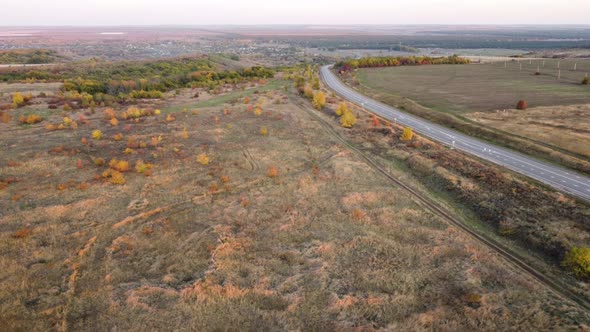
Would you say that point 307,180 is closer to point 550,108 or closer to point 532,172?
point 532,172

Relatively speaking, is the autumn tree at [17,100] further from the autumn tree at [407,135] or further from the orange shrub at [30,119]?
the autumn tree at [407,135]

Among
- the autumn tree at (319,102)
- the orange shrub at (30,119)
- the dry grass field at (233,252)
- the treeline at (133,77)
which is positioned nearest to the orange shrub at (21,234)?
the dry grass field at (233,252)

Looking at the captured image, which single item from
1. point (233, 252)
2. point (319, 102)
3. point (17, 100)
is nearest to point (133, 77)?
point (17, 100)

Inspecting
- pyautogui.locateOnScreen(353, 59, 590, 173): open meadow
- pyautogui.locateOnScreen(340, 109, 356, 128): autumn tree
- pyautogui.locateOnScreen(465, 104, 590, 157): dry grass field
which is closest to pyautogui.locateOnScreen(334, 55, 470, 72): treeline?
pyautogui.locateOnScreen(353, 59, 590, 173): open meadow

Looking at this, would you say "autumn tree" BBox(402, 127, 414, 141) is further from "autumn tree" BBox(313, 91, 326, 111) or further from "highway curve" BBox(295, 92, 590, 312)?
"autumn tree" BBox(313, 91, 326, 111)

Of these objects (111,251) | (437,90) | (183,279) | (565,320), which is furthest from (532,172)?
(437,90)

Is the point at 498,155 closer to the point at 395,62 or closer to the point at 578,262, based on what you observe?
the point at 578,262
